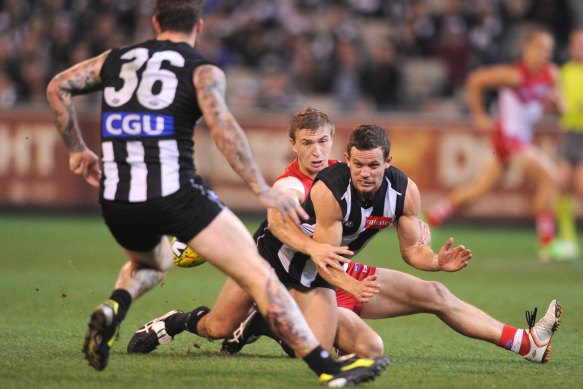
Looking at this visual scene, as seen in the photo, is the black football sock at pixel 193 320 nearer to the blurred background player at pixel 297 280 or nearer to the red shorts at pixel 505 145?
the blurred background player at pixel 297 280

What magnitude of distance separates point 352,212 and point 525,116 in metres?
7.88

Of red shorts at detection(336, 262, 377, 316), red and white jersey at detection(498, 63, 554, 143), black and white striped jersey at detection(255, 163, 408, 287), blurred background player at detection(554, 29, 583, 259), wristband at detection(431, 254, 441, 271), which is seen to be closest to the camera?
wristband at detection(431, 254, 441, 271)

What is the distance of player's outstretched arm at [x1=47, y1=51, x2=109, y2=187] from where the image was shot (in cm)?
593

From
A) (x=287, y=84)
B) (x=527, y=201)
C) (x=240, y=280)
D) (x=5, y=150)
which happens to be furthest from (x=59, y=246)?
(x=240, y=280)

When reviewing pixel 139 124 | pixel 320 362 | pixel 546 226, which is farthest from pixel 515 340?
pixel 546 226

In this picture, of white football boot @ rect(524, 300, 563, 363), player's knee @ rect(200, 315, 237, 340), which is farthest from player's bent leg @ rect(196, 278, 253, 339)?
white football boot @ rect(524, 300, 563, 363)

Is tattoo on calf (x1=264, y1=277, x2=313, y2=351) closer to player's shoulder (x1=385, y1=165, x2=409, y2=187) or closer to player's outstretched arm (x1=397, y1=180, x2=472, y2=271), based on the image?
player's outstretched arm (x1=397, y1=180, x2=472, y2=271)

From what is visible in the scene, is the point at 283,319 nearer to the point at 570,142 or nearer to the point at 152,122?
the point at 152,122

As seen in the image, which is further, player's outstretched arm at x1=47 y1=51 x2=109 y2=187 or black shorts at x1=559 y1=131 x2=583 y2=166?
black shorts at x1=559 y1=131 x2=583 y2=166

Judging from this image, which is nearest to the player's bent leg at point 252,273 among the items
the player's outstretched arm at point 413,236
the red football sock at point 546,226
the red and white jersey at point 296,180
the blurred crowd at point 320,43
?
the player's outstretched arm at point 413,236

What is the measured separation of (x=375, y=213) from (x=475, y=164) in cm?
1066

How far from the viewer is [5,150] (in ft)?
56.4

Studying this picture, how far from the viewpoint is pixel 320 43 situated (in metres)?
18.6

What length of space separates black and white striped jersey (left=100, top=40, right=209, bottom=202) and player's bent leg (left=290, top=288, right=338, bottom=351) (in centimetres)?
130
